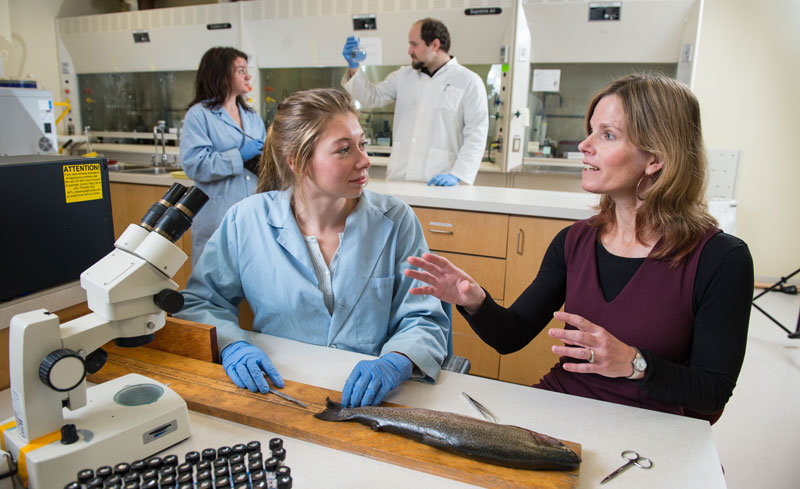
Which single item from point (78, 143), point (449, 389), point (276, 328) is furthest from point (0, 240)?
point (78, 143)

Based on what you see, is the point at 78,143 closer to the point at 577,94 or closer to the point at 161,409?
the point at 577,94

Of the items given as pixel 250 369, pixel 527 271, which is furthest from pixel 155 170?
pixel 250 369

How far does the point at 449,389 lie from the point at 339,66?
4146 mm

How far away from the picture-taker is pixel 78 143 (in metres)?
5.49

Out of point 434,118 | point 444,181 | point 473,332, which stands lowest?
point 473,332

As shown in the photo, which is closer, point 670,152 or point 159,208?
point 159,208

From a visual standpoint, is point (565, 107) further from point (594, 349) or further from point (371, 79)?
point (594, 349)

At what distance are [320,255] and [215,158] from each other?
170cm

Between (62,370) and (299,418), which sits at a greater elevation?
(62,370)

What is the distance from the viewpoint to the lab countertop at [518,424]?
809 millimetres

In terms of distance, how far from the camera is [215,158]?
2.86 metres

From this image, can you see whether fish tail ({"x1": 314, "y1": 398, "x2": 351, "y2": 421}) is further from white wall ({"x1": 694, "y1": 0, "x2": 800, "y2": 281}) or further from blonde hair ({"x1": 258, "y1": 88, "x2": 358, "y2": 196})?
white wall ({"x1": 694, "y1": 0, "x2": 800, "y2": 281})

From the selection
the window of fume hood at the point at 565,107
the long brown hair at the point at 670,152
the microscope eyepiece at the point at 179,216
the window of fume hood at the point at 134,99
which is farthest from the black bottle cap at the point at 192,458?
the window of fume hood at the point at 134,99

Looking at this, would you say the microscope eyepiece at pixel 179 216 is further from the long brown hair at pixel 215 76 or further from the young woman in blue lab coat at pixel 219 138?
the long brown hair at pixel 215 76
